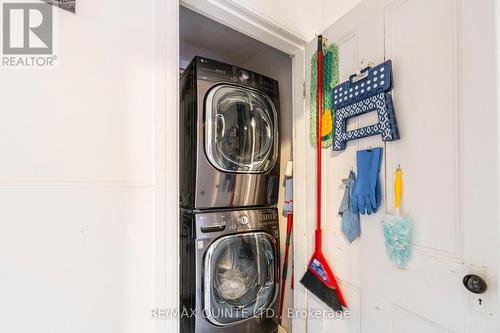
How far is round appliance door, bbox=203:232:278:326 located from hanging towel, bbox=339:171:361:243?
685 millimetres

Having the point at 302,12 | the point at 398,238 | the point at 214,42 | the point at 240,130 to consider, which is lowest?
the point at 398,238

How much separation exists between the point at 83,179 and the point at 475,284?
1.27 m

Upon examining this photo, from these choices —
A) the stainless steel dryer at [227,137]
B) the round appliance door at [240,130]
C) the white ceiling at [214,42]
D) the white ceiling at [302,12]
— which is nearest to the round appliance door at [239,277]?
the stainless steel dryer at [227,137]

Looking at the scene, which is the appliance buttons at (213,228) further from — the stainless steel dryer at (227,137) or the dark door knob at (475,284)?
the dark door knob at (475,284)

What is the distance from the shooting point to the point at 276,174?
1764mm

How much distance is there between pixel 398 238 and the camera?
0.88 meters

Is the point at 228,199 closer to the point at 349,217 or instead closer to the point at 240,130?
the point at 240,130

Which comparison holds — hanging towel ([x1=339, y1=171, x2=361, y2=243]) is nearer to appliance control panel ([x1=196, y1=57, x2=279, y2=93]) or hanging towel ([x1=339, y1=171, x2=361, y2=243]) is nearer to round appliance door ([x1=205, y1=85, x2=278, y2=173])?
round appliance door ([x1=205, y1=85, x2=278, y2=173])

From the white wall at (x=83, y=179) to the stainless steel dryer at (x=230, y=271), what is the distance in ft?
1.85

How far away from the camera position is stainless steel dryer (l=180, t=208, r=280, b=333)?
1399mm

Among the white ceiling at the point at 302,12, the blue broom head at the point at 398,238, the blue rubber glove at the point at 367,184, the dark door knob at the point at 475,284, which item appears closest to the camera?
the dark door knob at the point at 475,284

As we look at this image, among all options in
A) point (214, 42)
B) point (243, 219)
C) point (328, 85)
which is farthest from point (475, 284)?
point (214, 42)

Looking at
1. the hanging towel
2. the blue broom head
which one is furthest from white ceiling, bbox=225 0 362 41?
the blue broom head

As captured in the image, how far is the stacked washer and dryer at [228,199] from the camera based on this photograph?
1418 mm
